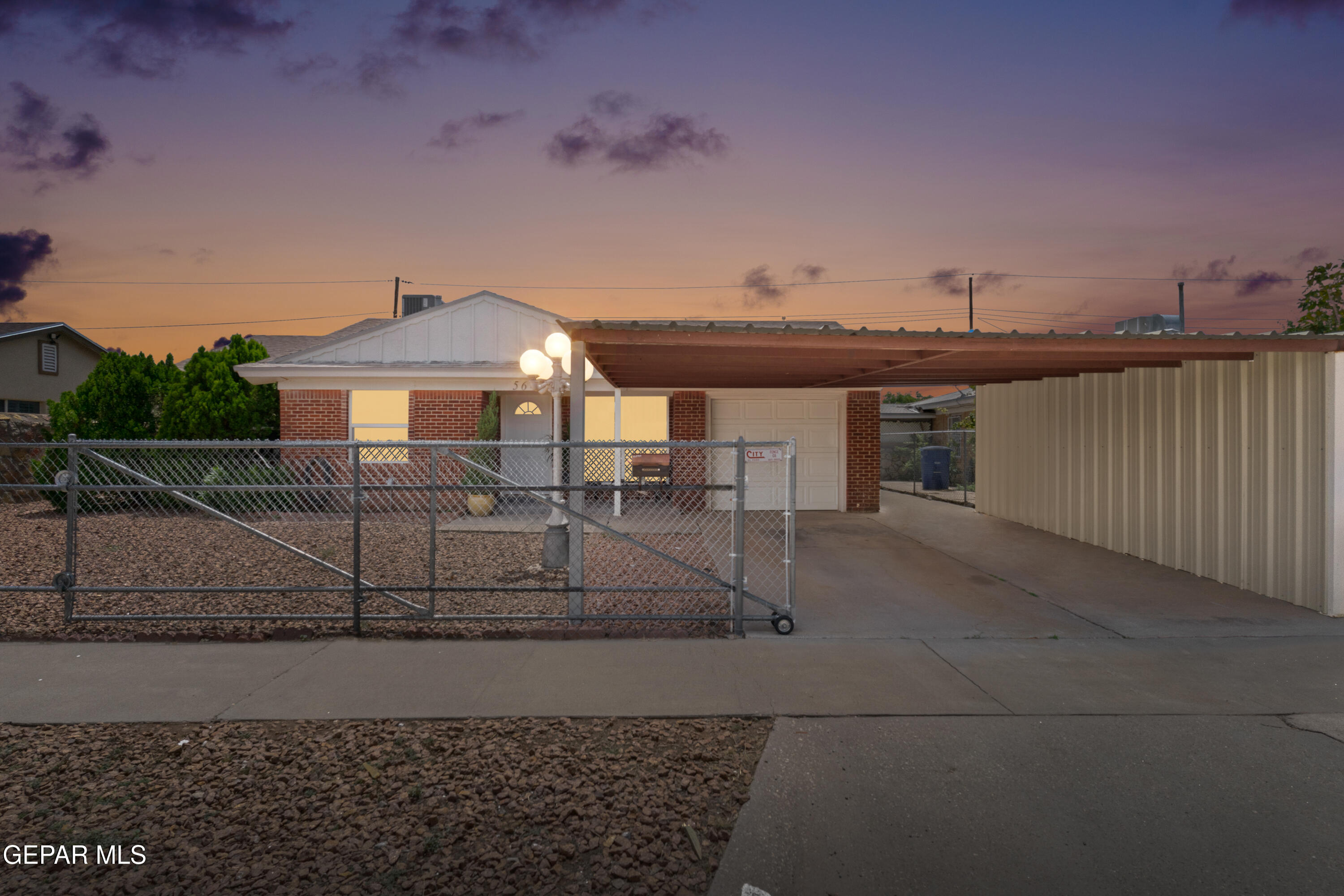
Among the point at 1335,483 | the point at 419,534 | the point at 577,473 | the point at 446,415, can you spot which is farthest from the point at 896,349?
the point at 446,415

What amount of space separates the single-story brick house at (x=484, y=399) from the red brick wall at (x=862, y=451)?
0.02m

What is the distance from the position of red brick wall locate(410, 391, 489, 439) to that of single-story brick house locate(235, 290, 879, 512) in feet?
0.07

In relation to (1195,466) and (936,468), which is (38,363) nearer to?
(936,468)

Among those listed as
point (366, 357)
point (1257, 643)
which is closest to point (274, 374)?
point (366, 357)

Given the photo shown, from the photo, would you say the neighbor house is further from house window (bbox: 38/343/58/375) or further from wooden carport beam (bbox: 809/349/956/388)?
wooden carport beam (bbox: 809/349/956/388)

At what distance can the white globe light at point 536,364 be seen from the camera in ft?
32.5

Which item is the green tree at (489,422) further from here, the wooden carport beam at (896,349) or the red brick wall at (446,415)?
the wooden carport beam at (896,349)

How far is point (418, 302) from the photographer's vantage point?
2192 centimetres

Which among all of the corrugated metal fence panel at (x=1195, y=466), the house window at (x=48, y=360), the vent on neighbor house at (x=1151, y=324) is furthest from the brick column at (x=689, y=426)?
the house window at (x=48, y=360)

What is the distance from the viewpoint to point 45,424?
18.5 meters

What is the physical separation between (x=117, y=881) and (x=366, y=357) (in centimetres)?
1347

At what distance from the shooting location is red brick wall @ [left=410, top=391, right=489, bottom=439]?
15055 mm

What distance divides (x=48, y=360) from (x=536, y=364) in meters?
25.7

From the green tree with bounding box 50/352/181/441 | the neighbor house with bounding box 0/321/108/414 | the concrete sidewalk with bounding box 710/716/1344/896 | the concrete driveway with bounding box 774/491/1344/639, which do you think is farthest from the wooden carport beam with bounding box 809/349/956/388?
the neighbor house with bounding box 0/321/108/414
